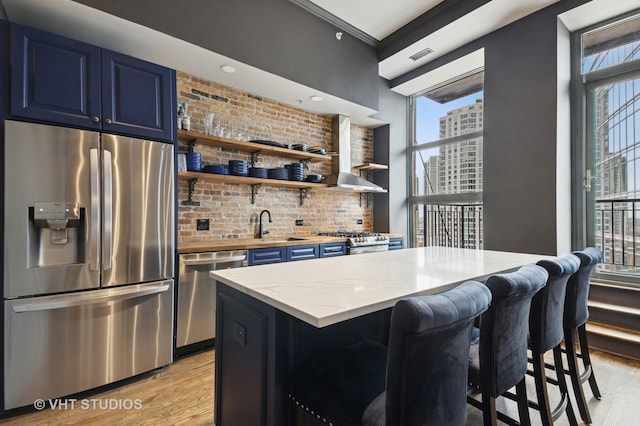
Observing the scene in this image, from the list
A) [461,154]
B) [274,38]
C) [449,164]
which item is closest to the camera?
[274,38]

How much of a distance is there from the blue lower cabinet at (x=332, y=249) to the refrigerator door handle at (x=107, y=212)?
2.13m

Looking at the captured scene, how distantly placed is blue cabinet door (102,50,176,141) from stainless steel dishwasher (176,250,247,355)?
3.57ft

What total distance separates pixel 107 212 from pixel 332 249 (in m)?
2.35

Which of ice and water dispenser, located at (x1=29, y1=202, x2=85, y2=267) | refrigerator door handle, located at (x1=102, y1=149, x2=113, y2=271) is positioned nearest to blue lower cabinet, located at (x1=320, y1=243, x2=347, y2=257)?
refrigerator door handle, located at (x1=102, y1=149, x2=113, y2=271)

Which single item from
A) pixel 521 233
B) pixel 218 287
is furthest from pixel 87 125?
pixel 521 233

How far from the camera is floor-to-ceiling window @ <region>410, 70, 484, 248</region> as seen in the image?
424cm

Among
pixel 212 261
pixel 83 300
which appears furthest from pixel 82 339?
pixel 212 261

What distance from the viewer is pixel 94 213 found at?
208 centimetres

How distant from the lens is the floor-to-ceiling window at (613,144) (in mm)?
2893

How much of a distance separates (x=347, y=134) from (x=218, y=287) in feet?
11.6

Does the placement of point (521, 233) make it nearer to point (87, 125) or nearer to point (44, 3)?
point (87, 125)

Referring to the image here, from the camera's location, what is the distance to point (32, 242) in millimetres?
1925

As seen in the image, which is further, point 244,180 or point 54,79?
point 244,180

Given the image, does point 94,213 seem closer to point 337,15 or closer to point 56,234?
point 56,234
